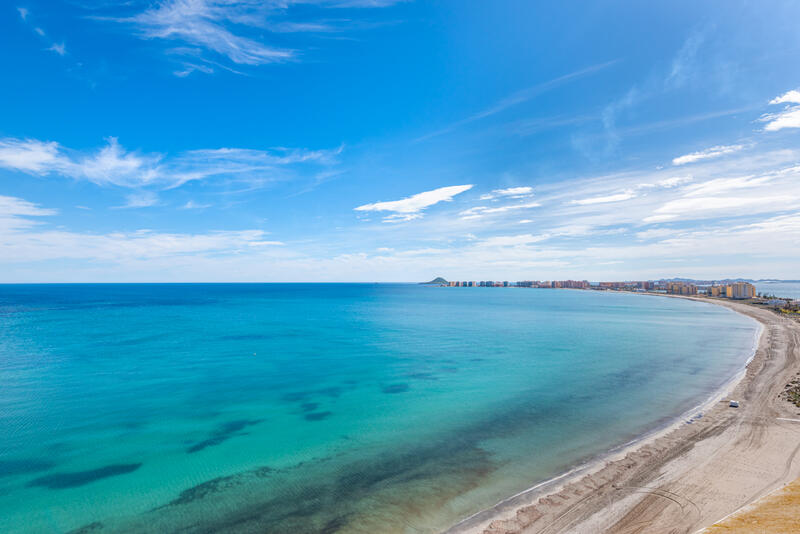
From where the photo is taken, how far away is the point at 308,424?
23.8 m

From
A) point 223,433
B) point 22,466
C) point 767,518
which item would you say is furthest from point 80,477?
point 767,518

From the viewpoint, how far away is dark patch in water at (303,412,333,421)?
2472 cm

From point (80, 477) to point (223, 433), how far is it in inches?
269

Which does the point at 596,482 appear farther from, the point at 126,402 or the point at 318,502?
the point at 126,402

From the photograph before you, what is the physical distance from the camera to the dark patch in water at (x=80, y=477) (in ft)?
54.4

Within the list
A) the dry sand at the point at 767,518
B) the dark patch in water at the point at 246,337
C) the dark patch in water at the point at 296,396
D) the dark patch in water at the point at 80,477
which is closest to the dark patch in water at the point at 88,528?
the dark patch in water at the point at 80,477

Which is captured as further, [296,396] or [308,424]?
[296,396]

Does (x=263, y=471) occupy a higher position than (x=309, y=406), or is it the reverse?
(x=263, y=471)

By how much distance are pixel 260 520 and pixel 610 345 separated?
5331 centimetres

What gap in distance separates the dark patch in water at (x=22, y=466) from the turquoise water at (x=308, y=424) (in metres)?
0.10

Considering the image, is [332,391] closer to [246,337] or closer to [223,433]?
[223,433]

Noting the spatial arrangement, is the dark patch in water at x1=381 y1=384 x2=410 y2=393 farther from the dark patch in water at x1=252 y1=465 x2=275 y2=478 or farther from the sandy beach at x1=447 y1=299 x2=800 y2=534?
the sandy beach at x1=447 y1=299 x2=800 y2=534

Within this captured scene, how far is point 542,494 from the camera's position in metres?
15.2

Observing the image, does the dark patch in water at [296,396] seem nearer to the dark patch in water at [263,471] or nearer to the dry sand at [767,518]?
the dark patch in water at [263,471]
